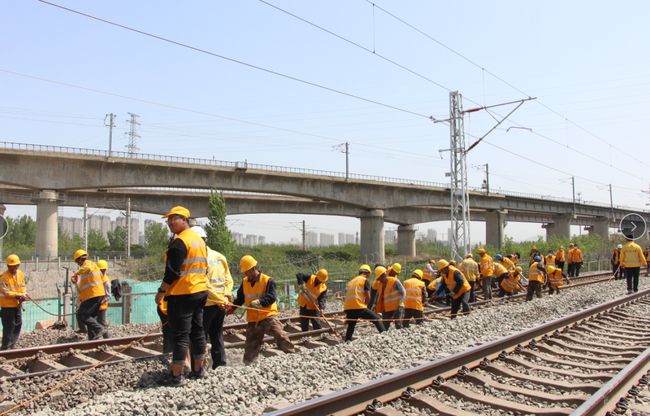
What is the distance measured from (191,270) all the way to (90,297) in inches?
213

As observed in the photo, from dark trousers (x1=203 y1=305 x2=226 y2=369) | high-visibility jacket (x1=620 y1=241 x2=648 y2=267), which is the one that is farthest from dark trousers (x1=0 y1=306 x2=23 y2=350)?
high-visibility jacket (x1=620 y1=241 x2=648 y2=267)

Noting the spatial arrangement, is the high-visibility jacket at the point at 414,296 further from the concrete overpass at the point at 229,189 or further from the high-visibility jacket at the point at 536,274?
the concrete overpass at the point at 229,189

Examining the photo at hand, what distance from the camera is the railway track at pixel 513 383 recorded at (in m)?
4.77

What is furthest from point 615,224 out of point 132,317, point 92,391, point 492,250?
point 92,391

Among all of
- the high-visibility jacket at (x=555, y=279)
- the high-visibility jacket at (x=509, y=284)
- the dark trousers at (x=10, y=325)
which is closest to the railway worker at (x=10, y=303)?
the dark trousers at (x=10, y=325)

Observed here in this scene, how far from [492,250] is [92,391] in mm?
44602

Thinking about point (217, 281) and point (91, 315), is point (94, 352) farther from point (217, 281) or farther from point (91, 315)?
point (217, 281)

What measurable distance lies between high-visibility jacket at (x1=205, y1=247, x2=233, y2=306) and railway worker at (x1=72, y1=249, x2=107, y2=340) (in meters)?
4.02

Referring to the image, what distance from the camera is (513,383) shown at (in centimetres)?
587

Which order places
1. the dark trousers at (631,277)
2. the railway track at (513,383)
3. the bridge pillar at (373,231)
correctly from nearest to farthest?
1. the railway track at (513,383)
2. the dark trousers at (631,277)
3. the bridge pillar at (373,231)

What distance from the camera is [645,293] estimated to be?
1459cm

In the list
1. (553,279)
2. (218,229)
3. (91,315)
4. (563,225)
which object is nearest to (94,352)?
(91,315)

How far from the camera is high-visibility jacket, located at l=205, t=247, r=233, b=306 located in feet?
22.9

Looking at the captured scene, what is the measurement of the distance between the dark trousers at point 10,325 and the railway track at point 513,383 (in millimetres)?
7678
